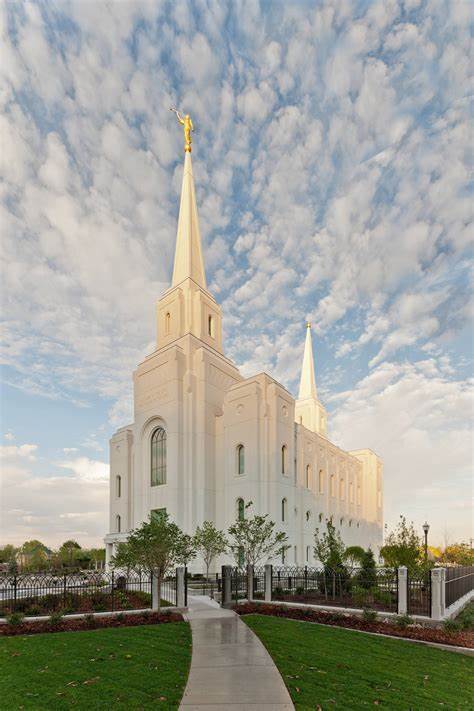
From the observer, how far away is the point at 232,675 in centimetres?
836

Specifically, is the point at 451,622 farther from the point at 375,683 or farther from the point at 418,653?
the point at 375,683

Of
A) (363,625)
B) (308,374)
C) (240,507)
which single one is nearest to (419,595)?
(363,625)

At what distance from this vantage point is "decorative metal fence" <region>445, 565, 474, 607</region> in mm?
16336

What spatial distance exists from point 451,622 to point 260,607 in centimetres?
633

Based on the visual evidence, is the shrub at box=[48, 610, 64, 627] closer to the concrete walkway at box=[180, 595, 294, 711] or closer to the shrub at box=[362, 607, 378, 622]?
the concrete walkway at box=[180, 595, 294, 711]

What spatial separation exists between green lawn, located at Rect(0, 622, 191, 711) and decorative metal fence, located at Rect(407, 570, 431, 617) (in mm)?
7407

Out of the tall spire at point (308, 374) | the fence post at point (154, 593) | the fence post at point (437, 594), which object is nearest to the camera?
the fence post at point (437, 594)

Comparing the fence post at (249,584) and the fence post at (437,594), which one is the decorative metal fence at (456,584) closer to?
the fence post at (437,594)

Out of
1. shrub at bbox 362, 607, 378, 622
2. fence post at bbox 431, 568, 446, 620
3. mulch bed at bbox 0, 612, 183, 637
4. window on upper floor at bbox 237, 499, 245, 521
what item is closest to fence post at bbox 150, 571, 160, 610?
mulch bed at bbox 0, 612, 183, 637

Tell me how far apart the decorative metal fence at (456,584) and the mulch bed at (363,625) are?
2599mm

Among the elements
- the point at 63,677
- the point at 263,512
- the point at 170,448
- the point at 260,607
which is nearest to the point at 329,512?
the point at 263,512

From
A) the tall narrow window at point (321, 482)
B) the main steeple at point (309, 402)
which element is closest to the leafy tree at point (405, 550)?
the tall narrow window at point (321, 482)

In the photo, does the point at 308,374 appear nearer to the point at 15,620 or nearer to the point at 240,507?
the point at 240,507

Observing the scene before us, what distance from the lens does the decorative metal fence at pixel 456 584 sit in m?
16.3
